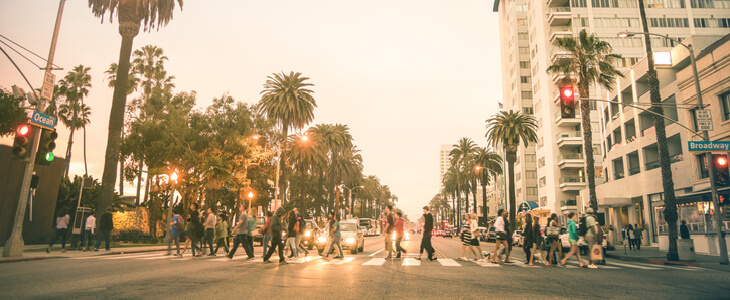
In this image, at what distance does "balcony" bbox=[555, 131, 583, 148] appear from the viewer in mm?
57994

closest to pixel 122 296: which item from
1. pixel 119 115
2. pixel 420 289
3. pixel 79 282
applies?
pixel 79 282

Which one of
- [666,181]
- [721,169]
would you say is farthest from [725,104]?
[721,169]

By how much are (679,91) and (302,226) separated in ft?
90.3

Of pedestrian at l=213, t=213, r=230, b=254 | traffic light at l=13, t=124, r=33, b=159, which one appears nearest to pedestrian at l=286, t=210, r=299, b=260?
pedestrian at l=213, t=213, r=230, b=254

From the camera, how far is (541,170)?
65938 mm

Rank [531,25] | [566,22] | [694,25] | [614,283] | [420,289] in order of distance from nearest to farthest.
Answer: [420,289], [614,283], [694,25], [566,22], [531,25]

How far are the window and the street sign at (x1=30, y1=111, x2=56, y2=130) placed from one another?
1239 inches

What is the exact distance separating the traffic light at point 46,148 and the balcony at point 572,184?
56035 millimetres

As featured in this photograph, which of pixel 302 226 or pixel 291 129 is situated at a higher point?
pixel 291 129

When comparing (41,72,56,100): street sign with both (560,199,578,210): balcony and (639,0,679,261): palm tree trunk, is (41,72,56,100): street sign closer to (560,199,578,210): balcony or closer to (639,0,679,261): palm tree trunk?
(639,0,679,261): palm tree trunk

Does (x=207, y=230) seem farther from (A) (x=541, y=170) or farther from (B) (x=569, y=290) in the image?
(A) (x=541, y=170)

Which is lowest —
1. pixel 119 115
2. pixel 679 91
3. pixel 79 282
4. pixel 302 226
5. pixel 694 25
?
pixel 79 282

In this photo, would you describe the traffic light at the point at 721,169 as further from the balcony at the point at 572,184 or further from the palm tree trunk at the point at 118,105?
the balcony at the point at 572,184

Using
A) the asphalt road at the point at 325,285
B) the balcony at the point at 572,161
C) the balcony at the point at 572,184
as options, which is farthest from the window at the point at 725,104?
the balcony at the point at 572,184
